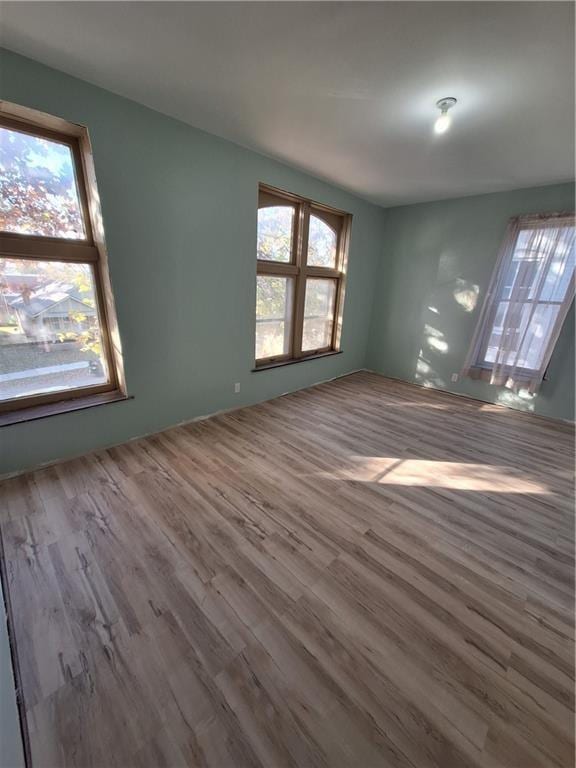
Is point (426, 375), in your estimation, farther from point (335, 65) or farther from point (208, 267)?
point (335, 65)

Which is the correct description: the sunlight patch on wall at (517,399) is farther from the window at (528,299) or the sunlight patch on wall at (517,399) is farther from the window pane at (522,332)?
the window pane at (522,332)

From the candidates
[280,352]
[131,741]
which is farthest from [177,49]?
[131,741]

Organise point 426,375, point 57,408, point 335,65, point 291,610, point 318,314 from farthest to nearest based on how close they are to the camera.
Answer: point 426,375 < point 318,314 < point 57,408 < point 335,65 < point 291,610

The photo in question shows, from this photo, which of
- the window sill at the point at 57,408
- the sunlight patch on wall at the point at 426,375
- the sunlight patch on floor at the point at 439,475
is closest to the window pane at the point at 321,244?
the sunlight patch on wall at the point at 426,375

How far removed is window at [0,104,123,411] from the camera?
187 centimetres

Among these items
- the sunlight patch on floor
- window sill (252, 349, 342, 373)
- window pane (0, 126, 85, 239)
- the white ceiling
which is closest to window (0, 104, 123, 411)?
window pane (0, 126, 85, 239)

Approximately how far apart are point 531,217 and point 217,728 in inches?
188

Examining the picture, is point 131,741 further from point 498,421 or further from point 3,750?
point 498,421

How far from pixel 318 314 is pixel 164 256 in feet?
7.55

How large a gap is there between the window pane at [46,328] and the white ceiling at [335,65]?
1.19 meters

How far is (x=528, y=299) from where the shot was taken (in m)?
3.34

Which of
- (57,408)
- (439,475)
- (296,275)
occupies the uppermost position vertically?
(296,275)

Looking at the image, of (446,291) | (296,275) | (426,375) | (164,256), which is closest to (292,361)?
(296,275)

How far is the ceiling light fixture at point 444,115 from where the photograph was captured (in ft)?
5.99
